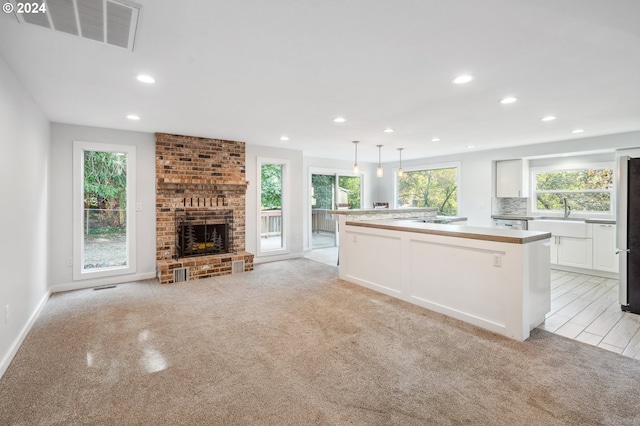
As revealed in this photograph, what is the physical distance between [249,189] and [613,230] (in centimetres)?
617

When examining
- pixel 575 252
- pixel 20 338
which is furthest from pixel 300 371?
pixel 575 252

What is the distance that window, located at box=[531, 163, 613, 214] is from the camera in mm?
5559

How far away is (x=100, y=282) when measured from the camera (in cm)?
468

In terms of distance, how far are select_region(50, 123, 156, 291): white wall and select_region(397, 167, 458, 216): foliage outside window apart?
5.97 meters

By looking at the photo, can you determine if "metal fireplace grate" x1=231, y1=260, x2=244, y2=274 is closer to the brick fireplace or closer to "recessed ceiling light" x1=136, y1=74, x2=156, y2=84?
the brick fireplace

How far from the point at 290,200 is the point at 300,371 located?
4.59 m

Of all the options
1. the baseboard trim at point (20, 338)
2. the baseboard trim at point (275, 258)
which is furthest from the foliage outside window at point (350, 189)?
the baseboard trim at point (20, 338)

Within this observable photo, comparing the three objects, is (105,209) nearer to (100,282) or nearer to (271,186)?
(100,282)

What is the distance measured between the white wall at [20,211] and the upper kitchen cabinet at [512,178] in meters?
7.40

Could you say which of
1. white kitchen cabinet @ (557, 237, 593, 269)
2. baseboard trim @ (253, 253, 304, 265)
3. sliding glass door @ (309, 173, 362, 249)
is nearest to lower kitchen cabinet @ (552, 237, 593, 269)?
white kitchen cabinet @ (557, 237, 593, 269)

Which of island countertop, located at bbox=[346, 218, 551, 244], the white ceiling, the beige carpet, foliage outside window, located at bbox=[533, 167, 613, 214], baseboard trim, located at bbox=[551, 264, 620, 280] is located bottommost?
the beige carpet

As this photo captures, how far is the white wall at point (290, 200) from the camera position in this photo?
19.9 ft

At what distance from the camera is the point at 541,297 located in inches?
122

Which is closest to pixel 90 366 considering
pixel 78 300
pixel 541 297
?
pixel 78 300
